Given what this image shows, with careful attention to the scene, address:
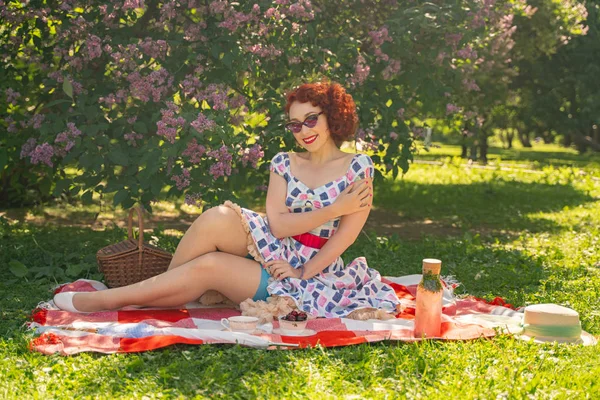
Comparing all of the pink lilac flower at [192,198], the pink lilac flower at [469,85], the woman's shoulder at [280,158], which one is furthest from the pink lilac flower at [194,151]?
the pink lilac flower at [469,85]

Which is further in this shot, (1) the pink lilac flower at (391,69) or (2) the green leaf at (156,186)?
(1) the pink lilac flower at (391,69)

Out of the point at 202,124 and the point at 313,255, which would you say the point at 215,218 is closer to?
the point at 313,255

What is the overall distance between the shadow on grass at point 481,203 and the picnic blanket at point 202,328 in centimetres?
347

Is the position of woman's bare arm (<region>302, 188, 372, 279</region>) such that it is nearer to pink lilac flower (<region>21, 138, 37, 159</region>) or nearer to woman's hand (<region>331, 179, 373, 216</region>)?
woman's hand (<region>331, 179, 373, 216</region>)

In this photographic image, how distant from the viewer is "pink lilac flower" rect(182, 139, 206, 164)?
5.01 m

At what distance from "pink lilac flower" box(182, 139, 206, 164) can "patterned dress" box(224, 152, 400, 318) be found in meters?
1.11

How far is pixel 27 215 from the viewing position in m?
7.45

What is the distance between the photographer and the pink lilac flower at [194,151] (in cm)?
501

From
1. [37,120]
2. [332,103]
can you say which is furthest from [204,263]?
[37,120]

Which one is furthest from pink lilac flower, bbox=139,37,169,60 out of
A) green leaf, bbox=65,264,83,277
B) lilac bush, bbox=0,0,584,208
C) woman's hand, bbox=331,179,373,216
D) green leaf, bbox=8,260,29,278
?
woman's hand, bbox=331,179,373,216

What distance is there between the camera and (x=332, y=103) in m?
3.88

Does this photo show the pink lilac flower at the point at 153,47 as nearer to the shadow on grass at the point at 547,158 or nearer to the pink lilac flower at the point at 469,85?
the pink lilac flower at the point at 469,85

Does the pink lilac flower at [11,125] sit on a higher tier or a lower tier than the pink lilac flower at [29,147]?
higher

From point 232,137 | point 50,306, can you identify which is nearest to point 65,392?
point 50,306
